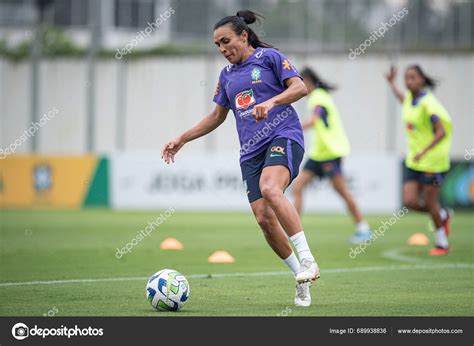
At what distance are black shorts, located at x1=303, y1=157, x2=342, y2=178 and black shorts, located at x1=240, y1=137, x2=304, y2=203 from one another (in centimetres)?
745

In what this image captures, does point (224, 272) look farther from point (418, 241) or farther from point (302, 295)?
point (418, 241)

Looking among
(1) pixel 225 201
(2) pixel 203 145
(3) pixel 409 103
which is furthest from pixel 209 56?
(3) pixel 409 103

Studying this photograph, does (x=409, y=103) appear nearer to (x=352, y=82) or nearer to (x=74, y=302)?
(x=74, y=302)

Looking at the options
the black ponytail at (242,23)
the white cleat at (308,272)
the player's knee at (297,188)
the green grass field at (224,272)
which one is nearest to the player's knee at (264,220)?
the white cleat at (308,272)

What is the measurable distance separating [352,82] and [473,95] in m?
3.64

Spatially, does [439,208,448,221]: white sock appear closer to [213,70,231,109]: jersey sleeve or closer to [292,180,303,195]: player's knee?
[292,180,303,195]: player's knee

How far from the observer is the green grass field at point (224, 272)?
8438mm

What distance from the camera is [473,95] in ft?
96.2

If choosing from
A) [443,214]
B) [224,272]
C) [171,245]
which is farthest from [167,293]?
[443,214]

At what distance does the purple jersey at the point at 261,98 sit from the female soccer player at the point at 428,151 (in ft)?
17.3

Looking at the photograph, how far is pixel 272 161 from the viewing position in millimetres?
8664

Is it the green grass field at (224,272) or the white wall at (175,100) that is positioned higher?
the white wall at (175,100)

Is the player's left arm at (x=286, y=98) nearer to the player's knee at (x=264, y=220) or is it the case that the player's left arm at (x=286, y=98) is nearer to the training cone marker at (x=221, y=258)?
the player's knee at (x=264, y=220)

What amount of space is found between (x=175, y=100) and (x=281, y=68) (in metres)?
23.1
